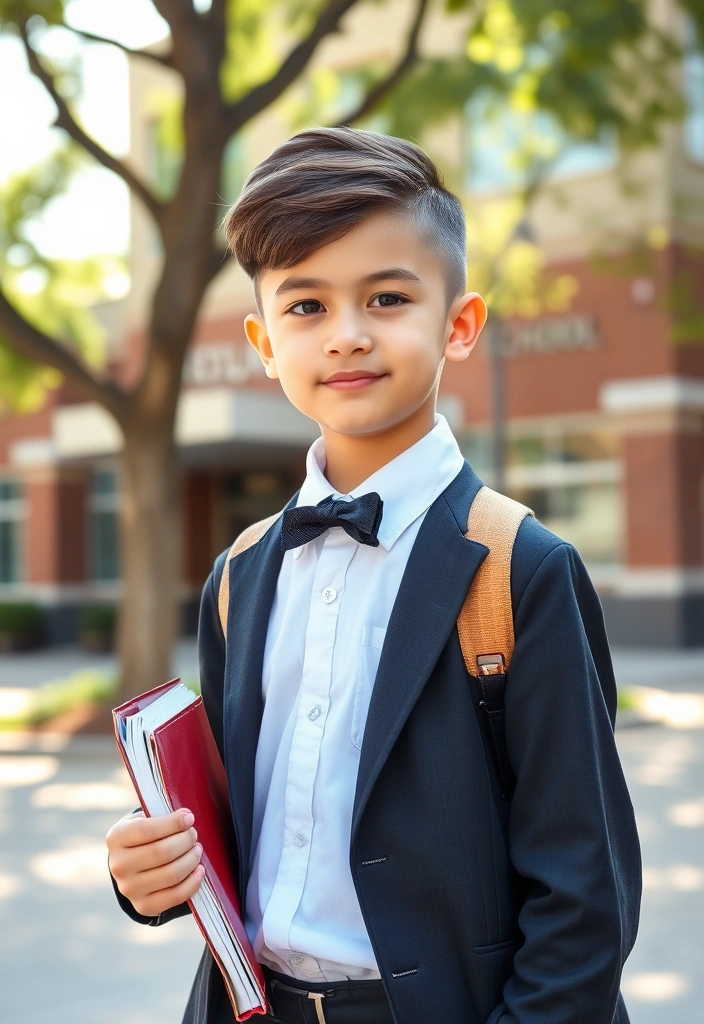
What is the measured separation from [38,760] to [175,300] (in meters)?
4.07

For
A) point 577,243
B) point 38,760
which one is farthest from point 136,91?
point 38,760

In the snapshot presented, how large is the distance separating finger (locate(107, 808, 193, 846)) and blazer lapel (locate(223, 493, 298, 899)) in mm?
176

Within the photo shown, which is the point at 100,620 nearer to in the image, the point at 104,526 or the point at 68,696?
the point at 104,526

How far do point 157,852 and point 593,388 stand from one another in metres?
16.9

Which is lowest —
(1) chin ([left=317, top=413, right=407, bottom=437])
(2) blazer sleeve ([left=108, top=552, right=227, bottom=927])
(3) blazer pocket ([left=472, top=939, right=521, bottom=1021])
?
(3) blazer pocket ([left=472, top=939, right=521, bottom=1021])

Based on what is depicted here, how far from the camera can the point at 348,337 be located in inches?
59.7

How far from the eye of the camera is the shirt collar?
63.7 inches

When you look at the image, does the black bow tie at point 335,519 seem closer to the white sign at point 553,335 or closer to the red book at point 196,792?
the red book at point 196,792

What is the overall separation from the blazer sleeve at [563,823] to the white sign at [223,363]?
1992 centimetres

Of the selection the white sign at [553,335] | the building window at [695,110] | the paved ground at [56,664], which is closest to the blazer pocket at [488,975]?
the paved ground at [56,664]

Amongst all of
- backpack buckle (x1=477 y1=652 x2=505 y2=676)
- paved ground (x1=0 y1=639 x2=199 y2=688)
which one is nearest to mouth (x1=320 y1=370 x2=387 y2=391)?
backpack buckle (x1=477 y1=652 x2=505 y2=676)

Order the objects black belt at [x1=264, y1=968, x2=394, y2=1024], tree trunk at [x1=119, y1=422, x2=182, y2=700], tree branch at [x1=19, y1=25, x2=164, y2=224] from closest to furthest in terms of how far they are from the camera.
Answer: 1. black belt at [x1=264, y1=968, x2=394, y2=1024]
2. tree branch at [x1=19, y1=25, x2=164, y2=224]
3. tree trunk at [x1=119, y1=422, x2=182, y2=700]

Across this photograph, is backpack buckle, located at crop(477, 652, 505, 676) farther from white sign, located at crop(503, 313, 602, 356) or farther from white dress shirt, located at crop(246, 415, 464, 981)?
white sign, located at crop(503, 313, 602, 356)

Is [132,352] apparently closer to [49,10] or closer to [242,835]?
[49,10]
